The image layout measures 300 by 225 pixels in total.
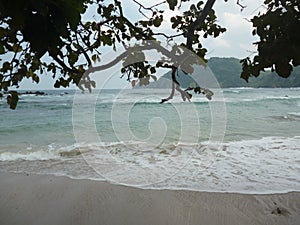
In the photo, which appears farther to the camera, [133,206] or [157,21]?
[133,206]

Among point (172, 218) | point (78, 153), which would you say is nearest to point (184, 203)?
point (172, 218)

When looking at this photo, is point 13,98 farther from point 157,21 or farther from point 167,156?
point 167,156

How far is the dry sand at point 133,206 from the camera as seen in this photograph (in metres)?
3.77

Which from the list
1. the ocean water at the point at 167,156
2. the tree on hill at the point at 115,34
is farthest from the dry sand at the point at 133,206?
the tree on hill at the point at 115,34

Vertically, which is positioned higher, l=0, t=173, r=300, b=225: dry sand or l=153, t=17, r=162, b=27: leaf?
l=153, t=17, r=162, b=27: leaf

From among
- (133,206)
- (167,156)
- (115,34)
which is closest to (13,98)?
(115,34)

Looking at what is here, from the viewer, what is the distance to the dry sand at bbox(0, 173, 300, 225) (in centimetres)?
377

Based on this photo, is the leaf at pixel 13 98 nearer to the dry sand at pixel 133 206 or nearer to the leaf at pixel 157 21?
the leaf at pixel 157 21

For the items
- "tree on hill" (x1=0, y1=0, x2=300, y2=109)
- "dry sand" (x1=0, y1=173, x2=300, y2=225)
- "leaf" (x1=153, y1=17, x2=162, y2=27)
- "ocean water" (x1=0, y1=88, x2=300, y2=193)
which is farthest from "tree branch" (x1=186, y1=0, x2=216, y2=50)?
"dry sand" (x1=0, y1=173, x2=300, y2=225)

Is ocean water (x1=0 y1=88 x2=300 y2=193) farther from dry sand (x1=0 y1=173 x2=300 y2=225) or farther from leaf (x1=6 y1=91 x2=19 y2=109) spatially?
leaf (x1=6 y1=91 x2=19 y2=109)

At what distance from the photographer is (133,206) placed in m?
4.16

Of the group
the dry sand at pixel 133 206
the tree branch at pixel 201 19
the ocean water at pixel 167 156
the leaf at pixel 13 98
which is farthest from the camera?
the ocean water at pixel 167 156

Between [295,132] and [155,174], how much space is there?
7630 millimetres

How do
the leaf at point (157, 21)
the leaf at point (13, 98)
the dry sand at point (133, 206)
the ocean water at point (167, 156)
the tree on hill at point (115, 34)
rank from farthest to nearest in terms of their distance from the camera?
1. the ocean water at point (167, 156)
2. the dry sand at point (133, 206)
3. the leaf at point (157, 21)
4. the leaf at point (13, 98)
5. the tree on hill at point (115, 34)
